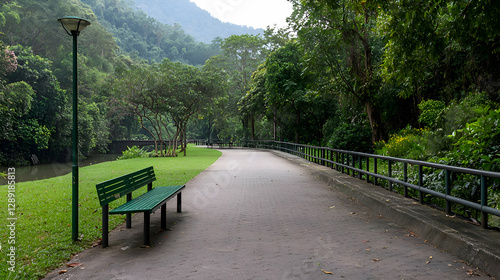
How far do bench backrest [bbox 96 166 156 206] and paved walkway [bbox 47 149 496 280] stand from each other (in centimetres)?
70

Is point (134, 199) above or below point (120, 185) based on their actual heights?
below

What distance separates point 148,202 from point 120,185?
0.60 meters

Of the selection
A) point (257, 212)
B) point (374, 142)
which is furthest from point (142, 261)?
point (374, 142)

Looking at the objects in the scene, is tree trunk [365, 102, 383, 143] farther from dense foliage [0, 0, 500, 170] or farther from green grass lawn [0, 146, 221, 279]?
green grass lawn [0, 146, 221, 279]

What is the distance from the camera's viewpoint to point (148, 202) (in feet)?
19.7

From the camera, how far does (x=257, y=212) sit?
25.8 ft

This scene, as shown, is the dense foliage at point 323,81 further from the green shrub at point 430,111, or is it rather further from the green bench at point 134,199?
the green bench at point 134,199

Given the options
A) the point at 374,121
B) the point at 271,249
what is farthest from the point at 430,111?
the point at 271,249

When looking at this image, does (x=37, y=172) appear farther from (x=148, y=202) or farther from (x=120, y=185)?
(x=148, y=202)

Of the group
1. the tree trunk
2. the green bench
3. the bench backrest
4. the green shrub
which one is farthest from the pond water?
the green shrub

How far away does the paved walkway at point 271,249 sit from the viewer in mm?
4371

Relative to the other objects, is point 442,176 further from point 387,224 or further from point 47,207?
point 47,207

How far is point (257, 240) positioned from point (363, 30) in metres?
14.3

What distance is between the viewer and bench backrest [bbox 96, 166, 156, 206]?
534cm
